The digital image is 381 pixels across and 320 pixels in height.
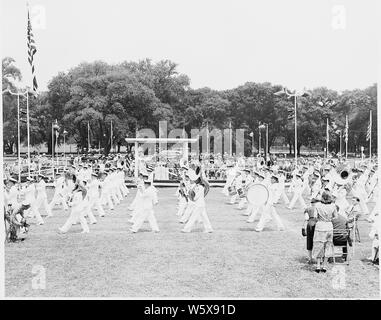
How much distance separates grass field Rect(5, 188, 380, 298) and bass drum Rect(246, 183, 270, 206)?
2.61 ft

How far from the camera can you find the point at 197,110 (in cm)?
4872

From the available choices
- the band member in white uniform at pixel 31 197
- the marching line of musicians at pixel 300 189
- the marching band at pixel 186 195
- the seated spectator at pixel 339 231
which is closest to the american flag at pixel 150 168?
the marching band at pixel 186 195

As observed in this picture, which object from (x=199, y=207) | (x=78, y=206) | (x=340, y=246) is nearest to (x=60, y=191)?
(x=78, y=206)

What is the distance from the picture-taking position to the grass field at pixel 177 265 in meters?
8.76

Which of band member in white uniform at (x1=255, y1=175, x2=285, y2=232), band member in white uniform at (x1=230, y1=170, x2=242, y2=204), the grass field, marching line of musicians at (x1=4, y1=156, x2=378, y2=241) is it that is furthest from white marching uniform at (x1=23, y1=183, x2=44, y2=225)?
band member in white uniform at (x1=230, y1=170, x2=242, y2=204)

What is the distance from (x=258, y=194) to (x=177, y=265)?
5198 millimetres

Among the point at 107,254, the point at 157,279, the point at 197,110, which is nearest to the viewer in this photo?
the point at 157,279

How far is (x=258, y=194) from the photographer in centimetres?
1495

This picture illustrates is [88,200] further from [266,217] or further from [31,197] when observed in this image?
[266,217]

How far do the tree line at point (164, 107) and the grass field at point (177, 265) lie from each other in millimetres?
23194

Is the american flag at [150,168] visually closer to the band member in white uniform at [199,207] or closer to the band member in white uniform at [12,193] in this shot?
the band member in white uniform at [12,193]
